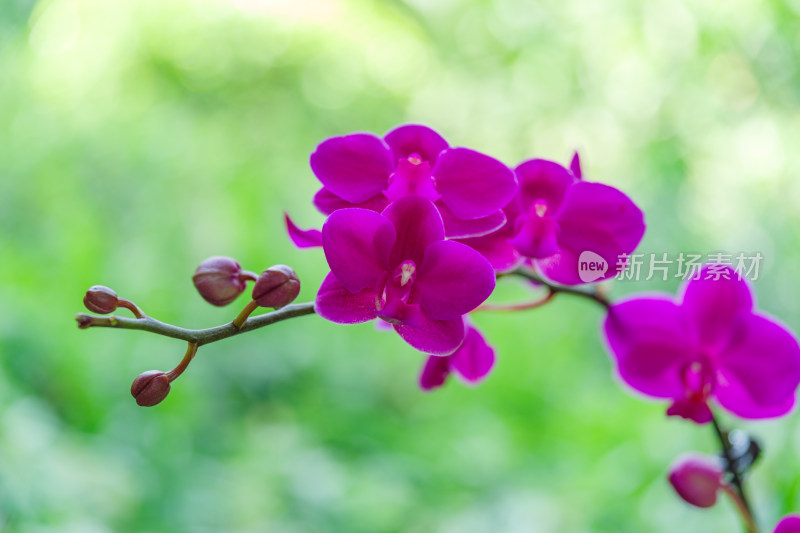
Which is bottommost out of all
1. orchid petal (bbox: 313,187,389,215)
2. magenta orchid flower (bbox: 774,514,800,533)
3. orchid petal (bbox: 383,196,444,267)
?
magenta orchid flower (bbox: 774,514,800,533)

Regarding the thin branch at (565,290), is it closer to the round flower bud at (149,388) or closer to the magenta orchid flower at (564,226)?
the magenta orchid flower at (564,226)

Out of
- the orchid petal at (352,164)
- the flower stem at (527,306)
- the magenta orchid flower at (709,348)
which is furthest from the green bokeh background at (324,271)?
the orchid petal at (352,164)

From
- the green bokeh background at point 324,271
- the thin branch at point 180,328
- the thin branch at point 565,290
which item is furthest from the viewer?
the green bokeh background at point 324,271

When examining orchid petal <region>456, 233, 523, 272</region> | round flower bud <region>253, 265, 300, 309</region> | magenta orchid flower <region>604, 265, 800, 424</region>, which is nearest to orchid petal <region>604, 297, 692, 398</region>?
magenta orchid flower <region>604, 265, 800, 424</region>

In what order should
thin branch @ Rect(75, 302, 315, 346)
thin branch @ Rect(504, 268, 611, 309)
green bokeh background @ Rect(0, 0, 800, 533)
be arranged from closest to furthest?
thin branch @ Rect(75, 302, 315, 346), thin branch @ Rect(504, 268, 611, 309), green bokeh background @ Rect(0, 0, 800, 533)

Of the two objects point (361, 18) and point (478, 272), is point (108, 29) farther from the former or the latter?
point (478, 272)

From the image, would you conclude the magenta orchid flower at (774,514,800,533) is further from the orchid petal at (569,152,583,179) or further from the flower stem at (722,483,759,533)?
the orchid petal at (569,152,583,179)

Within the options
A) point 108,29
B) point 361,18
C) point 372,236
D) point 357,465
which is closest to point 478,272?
point 372,236
